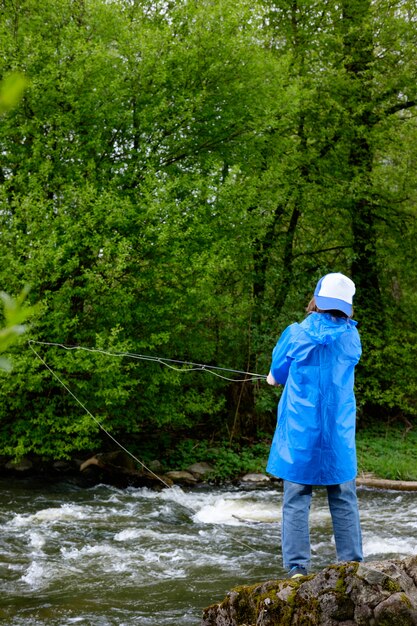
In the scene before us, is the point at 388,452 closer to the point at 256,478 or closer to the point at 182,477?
the point at 256,478

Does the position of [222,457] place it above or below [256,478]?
above

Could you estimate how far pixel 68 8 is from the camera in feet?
39.2

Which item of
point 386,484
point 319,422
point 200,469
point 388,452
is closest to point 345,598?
point 319,422

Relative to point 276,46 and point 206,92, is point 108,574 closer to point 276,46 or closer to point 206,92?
point 206,92

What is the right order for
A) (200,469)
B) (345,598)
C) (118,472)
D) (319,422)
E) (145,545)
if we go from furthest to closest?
(200,469) → (118,472) → (145,545) → (319,422) → (345,598)

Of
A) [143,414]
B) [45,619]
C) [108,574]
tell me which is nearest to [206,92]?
[143,414]

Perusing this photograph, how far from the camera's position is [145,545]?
300 inches

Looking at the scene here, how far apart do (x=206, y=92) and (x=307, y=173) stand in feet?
15.4

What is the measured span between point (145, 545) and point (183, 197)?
643cm

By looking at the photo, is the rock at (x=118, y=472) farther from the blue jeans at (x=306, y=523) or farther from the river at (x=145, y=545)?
the blue jeans at (x=306, y=523)

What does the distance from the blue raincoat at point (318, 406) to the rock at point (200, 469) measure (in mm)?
8519

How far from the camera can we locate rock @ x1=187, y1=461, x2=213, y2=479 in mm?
12375

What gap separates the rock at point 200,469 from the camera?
12375mm

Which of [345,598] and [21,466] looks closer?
[345,598]
